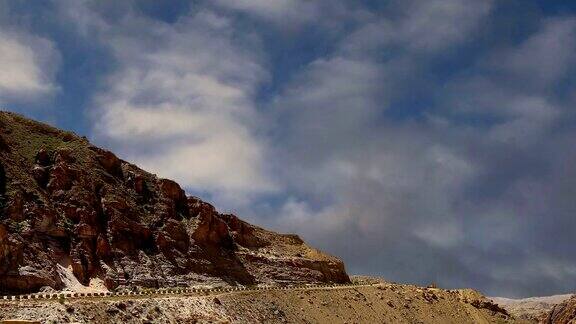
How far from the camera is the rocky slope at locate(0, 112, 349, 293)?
77000mm

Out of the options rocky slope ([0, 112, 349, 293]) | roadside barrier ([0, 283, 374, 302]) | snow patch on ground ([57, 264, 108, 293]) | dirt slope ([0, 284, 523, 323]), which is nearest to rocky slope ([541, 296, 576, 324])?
dirt slope ([0, 284, 523, 323])

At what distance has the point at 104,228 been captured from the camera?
8662 cm

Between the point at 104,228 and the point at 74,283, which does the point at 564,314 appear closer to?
the point at 104,228

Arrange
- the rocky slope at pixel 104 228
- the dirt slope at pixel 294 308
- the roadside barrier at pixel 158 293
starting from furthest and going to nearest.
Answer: the rocky slope at pixel 104 228 → the roadside barrier at pixel 158 293 → the dirt slope at pixel 294 308

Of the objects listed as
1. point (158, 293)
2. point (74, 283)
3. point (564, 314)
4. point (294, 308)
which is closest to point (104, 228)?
point (74, 283)

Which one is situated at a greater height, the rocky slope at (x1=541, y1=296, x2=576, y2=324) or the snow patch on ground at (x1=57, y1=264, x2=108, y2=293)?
the rocky slope at (x1=541, y1=296, x2=576, y2=324)

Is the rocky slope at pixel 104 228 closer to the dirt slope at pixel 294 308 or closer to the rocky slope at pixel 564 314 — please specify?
the dirt slope at pixel 294 308

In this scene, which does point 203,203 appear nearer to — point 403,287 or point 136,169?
point 136,169

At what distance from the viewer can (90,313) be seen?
6091 centimetres

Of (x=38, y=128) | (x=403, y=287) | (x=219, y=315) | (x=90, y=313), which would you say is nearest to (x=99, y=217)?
(x=38, y=128)

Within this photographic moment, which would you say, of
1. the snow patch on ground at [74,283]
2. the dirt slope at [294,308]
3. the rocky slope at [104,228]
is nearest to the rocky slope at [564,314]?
the dirt slope at [294,308]

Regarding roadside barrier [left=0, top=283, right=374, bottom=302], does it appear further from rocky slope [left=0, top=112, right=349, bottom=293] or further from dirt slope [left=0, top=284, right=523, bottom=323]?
rocky slope [left=0, top=112, right=349, bottom=293]

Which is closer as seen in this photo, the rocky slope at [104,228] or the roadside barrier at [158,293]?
the roadside barrier at [158,293]

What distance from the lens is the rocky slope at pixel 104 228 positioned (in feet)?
253
